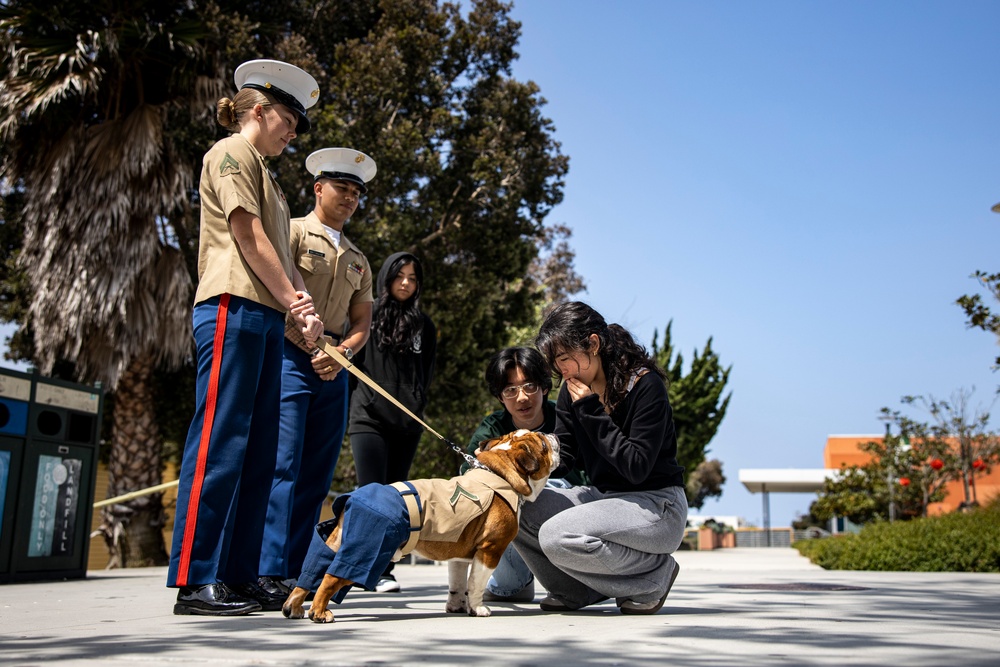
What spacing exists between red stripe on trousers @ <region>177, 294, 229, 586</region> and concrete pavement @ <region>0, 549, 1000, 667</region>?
23 cm

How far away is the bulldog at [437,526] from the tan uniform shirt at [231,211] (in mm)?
984

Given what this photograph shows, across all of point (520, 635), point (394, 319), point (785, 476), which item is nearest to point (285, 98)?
point (394, 319)

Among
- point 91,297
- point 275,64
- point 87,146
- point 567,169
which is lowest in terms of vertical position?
point 275,64

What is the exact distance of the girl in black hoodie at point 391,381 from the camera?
5.02 meters

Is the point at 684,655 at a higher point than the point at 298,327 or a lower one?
lower

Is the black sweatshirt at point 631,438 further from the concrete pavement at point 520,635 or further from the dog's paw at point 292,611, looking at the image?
the dog's paw at point 292,611

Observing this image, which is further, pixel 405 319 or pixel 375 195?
pixel 375 195

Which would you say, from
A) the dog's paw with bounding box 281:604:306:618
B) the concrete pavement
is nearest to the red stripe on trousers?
the concrete pavement

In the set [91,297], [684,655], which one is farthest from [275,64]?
[91,297]

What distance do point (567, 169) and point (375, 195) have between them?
14.0 ft

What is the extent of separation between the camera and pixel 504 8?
16.7m

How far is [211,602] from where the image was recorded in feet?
11.2

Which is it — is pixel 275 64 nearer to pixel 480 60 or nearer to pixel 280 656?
pixel 280 656

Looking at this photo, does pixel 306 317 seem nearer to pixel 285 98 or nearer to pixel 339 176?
pixel 285 98
